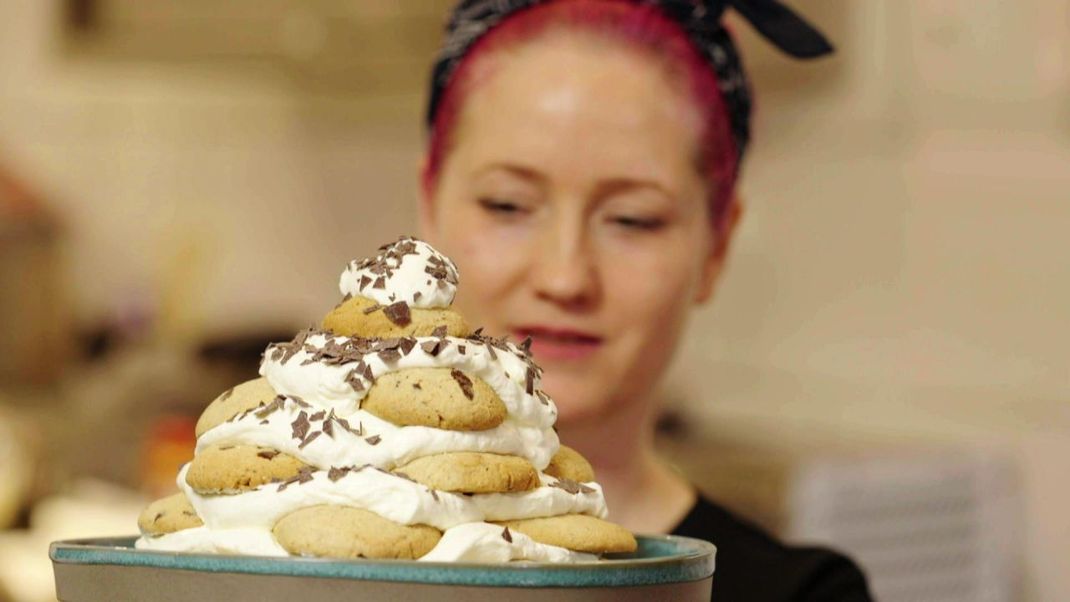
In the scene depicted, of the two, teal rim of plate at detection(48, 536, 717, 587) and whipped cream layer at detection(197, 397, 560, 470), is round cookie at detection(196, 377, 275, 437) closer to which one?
whipped cream layer at detection(197, 397, 560, 470)

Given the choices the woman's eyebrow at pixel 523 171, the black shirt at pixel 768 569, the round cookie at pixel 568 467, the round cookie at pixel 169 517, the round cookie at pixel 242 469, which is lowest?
the black shirt at pixel 768 569

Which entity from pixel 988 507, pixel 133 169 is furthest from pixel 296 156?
pixel 988 507

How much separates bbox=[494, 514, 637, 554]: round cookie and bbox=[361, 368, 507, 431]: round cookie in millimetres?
67

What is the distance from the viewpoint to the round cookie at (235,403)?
0.97 metres

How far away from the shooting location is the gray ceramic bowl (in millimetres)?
787

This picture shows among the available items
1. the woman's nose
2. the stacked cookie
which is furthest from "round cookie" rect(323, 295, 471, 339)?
the woman's nose

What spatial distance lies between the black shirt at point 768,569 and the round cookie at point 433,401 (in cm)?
80

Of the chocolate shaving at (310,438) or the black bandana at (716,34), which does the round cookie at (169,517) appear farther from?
the black bandana at (716,34)

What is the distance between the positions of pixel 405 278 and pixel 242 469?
0.18m

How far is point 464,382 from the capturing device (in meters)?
0.94

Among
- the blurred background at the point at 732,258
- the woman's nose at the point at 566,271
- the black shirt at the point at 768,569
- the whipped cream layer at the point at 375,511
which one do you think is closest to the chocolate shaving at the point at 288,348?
the whipped cream layer at the point at 375,511

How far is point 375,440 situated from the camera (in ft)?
2.99

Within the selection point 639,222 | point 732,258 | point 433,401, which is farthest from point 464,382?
point 732,258

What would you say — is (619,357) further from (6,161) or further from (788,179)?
(6,161)
